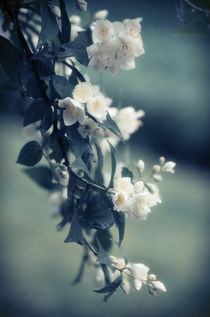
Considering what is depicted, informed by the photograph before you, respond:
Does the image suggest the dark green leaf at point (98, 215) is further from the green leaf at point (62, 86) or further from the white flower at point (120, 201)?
the green leaf at point (62, 86)

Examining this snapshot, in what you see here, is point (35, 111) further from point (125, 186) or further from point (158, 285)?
point (158, 285)

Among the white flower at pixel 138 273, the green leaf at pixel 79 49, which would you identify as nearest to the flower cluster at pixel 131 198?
the white flower at pixel 138 273

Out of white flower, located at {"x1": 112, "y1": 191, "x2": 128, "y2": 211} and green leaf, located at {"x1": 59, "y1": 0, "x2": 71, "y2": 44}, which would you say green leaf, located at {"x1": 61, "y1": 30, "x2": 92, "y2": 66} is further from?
white flower, located at {"x1": 112, "y1": 191, "x2": 128, "y2": 211}

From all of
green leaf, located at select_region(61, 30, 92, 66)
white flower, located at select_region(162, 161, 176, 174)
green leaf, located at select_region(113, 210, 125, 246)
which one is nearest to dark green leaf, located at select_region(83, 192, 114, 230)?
green leaf, located at select_region(113, 210, 125, 246)

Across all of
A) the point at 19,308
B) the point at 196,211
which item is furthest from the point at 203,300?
the point at 19,308

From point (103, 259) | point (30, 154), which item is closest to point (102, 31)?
point (30, 154)
